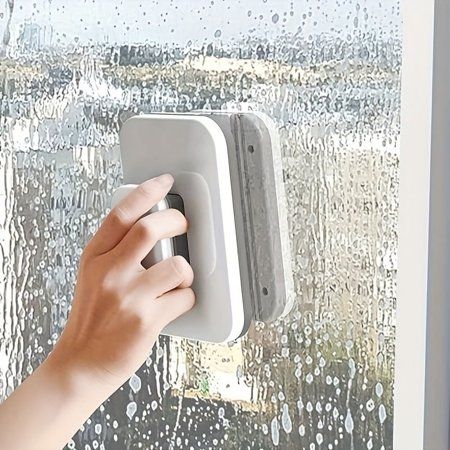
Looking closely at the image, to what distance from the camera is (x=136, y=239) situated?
71cm

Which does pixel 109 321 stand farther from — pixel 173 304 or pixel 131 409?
pixel 131 409

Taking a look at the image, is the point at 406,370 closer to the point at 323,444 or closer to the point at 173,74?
the point at 323,444

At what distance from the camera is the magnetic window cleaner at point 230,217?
721 mm

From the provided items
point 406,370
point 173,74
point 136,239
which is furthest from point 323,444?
point 173,74

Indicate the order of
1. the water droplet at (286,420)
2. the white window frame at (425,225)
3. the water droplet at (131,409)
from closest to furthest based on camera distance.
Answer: the white window frame at (425,225) → the water droplet at (286,420) → the water droplet at (131,409)

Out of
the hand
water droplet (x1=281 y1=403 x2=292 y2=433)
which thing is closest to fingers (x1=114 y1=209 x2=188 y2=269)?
the hand

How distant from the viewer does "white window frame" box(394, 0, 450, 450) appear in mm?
645

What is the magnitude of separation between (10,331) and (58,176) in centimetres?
17

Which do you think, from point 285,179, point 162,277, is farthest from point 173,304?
point 285,179

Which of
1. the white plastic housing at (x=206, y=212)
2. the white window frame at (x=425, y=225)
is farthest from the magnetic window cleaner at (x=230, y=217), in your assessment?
the white window frame at (x=425, y=225)

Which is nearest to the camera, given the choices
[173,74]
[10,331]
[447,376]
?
[447,376]

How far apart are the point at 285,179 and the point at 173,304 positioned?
13 cm

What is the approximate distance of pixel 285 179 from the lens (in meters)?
0.74

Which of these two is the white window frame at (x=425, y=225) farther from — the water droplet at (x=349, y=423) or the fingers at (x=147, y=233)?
the fingers at (x=147, y=233)
